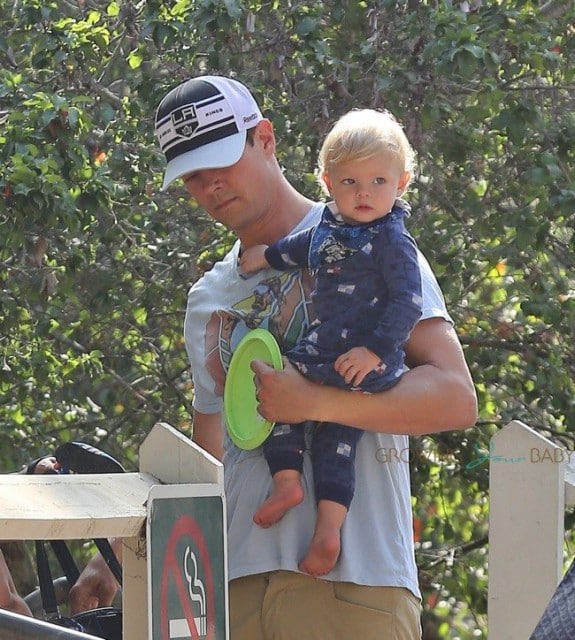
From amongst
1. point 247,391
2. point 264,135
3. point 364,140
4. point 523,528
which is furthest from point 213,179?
point 523,528

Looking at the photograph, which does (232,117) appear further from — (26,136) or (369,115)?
(26,136)

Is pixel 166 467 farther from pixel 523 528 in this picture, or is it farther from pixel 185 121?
pixel 523 528

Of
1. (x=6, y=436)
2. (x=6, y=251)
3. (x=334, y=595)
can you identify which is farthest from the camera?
(x=6, y=436)

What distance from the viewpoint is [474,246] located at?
5387 millimetres

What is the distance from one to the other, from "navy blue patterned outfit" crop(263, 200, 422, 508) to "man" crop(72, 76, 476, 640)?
0.15 feet

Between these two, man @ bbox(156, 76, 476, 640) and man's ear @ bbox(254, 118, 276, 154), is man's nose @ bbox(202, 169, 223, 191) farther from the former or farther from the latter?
man's ear @ bbox(254, 118, 276, 154)

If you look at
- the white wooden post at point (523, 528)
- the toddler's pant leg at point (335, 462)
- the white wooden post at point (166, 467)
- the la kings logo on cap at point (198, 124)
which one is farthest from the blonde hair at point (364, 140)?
the white wooden post at point (523, 528)

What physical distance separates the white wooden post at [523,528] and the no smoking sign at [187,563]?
1246 mm

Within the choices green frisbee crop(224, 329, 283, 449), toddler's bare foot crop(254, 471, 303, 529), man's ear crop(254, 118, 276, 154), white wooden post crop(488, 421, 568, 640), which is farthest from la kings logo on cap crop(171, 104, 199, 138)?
white wooden post crop(488, 421, 568, 640)

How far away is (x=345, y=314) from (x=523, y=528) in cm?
98

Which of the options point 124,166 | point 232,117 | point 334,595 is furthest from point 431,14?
point 334,595

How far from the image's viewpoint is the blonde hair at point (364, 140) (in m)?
2.70

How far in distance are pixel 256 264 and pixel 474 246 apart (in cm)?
271

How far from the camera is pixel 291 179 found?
5355 millimetres
